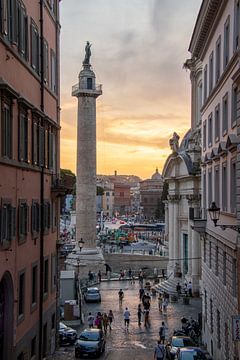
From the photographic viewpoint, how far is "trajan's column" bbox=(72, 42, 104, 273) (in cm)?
6625

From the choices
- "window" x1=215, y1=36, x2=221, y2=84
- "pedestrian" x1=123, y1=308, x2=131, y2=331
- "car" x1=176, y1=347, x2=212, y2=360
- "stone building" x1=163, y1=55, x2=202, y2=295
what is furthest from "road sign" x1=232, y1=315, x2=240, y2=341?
"stone building" x1=163, y1=55, x2=202, y2=295

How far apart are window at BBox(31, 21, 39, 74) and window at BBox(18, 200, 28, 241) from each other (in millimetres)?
5198

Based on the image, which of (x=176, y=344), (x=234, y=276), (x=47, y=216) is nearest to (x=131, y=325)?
(x=176, y=344)

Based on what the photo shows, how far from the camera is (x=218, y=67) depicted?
26.7m

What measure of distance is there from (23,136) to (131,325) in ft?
67.3

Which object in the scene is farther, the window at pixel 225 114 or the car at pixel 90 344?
the car at pixel 90 344

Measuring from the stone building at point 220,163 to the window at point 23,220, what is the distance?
6.94 m

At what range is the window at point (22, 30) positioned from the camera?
2020 centimetres

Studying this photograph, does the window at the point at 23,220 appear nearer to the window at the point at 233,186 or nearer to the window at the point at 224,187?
the window at the point at 233,186

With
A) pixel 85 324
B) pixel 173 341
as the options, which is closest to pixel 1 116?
pixel 173 341

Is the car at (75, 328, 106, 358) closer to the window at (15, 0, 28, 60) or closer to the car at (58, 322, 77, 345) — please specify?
the car at (58, 322, 77, 345)

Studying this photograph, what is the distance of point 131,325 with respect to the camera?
38.5 meters

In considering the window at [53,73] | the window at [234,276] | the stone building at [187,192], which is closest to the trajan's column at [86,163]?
the stone building at [187,192]

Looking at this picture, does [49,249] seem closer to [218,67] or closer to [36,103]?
[36,103]
